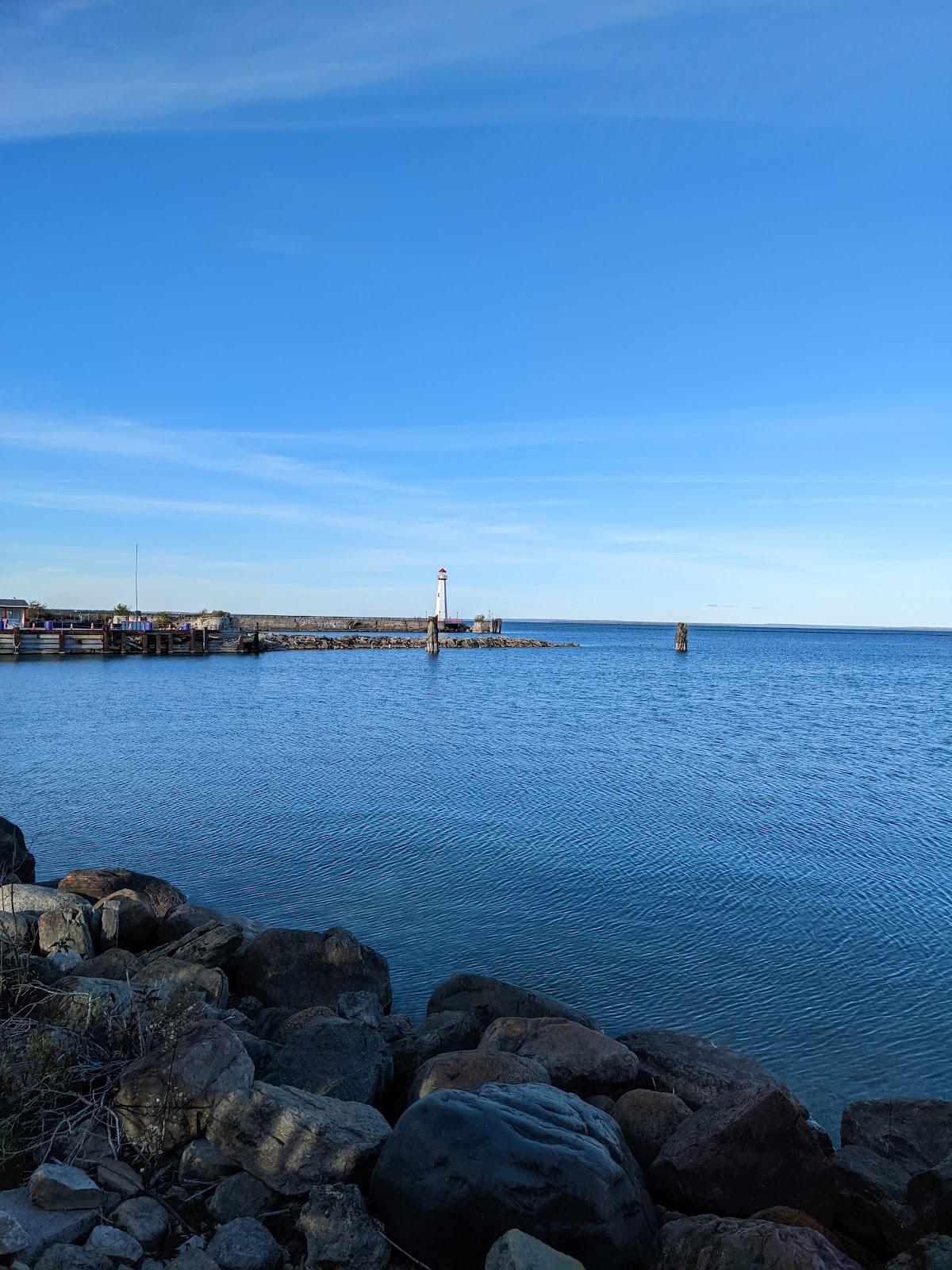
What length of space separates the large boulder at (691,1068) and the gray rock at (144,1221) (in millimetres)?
3730

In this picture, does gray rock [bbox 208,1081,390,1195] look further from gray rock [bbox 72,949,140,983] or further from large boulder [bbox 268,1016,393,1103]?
gray rock [bbox 72,949,140,983]

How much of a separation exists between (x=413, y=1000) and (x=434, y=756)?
54.0 ft

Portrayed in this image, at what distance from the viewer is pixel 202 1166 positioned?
5.50m

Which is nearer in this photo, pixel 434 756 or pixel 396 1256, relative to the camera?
pixel 396 1256

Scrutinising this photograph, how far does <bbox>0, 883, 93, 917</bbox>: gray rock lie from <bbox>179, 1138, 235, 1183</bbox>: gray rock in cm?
549

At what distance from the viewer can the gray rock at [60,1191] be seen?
4.97 m

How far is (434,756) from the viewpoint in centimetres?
2678

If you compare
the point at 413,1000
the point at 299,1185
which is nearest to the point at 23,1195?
the point at 299,1185

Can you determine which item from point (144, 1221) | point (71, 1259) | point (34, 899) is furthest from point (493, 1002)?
point (34, 899)

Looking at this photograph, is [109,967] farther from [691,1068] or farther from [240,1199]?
[691,1068]

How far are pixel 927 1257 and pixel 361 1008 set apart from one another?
16.3ft

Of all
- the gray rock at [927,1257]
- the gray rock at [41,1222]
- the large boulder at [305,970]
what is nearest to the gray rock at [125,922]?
the large boulder at [305,970]

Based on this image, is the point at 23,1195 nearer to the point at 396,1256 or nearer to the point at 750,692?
the point at 396,1256

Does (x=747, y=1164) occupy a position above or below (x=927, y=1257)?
below
